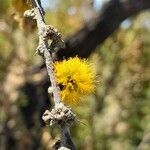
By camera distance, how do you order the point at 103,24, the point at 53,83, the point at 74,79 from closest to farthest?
the point at 53,83
the point at 74,79
the point at 103,24

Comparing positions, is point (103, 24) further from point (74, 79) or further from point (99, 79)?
point (74, 79)

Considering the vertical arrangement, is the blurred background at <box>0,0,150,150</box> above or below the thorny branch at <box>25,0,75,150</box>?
above

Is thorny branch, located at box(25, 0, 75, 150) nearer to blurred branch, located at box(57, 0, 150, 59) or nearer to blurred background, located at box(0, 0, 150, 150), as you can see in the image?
blurred background, located at box(0, 0, 150, 150)

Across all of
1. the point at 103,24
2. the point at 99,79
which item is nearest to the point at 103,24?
the point at 103,24

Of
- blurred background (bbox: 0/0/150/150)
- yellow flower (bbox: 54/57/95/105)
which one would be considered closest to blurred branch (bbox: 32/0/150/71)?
blurred background (bbox: 0/0/150/150)

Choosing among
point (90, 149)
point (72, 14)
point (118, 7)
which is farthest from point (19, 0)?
point (72, 14)

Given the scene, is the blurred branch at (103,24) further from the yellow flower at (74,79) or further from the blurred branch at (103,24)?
the yellow flower at (74,79)
